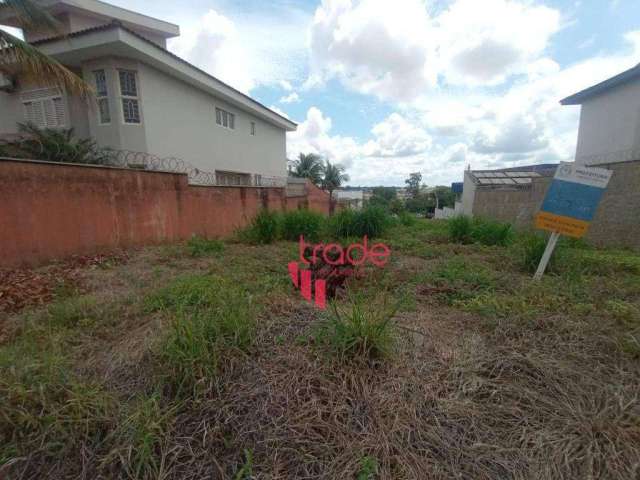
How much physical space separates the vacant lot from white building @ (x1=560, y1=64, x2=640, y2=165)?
10.3 meters

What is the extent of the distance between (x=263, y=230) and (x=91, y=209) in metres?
3.03

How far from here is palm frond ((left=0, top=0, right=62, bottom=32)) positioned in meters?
4.18

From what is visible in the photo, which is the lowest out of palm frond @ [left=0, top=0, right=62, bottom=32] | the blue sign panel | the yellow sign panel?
the yellow sign panel

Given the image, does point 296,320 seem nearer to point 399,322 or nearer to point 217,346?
point 217,346

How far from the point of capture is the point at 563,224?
2.93 meters

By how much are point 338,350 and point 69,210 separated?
4.99 meters

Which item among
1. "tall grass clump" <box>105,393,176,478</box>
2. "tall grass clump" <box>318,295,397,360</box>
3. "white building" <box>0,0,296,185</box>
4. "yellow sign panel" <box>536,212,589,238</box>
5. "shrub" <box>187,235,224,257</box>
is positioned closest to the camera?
"tall grass clump" <box>105,393,176,478</box>

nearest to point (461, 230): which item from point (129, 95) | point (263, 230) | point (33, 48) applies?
point (263, 230)

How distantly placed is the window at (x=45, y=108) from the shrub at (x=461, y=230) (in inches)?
443

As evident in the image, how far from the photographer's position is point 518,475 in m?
1.09

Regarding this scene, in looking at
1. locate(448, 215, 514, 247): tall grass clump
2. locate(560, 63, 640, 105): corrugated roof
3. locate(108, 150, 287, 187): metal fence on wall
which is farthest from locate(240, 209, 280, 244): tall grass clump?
locate(560, 63, 640, 105): corrugated roof

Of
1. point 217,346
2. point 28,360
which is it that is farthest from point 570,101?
point 28,360

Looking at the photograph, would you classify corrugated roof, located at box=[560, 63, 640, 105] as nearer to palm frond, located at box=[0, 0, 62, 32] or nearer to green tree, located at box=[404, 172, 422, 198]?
palm frond, located at box=[0, 0, 62, 32]

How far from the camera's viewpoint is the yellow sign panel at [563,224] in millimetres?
2863
